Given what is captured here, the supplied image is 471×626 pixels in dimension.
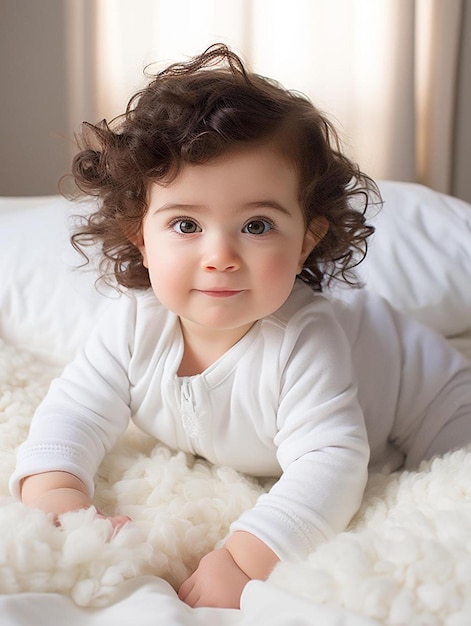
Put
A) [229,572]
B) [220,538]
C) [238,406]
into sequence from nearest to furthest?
[229,572] → [220,538] → [238,406]

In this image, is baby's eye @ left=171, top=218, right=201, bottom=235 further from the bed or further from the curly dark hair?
the bed

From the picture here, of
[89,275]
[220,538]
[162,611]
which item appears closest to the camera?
[162,611]

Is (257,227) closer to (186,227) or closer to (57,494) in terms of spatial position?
(186,227)

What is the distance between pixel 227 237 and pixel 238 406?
0.23 metres

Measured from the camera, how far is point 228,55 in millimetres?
990

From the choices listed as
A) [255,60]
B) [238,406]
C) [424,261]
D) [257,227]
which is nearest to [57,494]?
[238,406]

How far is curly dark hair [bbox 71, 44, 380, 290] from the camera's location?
90 cm

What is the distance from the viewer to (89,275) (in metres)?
1.49

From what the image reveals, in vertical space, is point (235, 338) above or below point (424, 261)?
above

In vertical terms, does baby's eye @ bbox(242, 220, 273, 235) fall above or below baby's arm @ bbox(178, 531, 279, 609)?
above

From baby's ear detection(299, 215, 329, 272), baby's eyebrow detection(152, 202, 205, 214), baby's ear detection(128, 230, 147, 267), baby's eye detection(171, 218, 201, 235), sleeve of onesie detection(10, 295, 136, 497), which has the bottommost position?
sleeve of onesie detection(10, 295, 136, 497)

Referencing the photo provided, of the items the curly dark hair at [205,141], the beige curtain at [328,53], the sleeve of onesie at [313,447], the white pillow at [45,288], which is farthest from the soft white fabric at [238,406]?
the beige curtain at [328,53]

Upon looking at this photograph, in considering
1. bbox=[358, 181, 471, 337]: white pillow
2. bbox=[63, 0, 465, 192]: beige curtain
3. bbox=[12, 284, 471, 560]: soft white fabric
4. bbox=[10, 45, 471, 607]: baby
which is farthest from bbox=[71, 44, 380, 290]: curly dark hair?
bbox=[63, 0, 465, 192]: beige curtain

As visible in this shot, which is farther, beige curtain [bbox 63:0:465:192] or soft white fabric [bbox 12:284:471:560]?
beige curtain [bbox 63:0:465:192]
